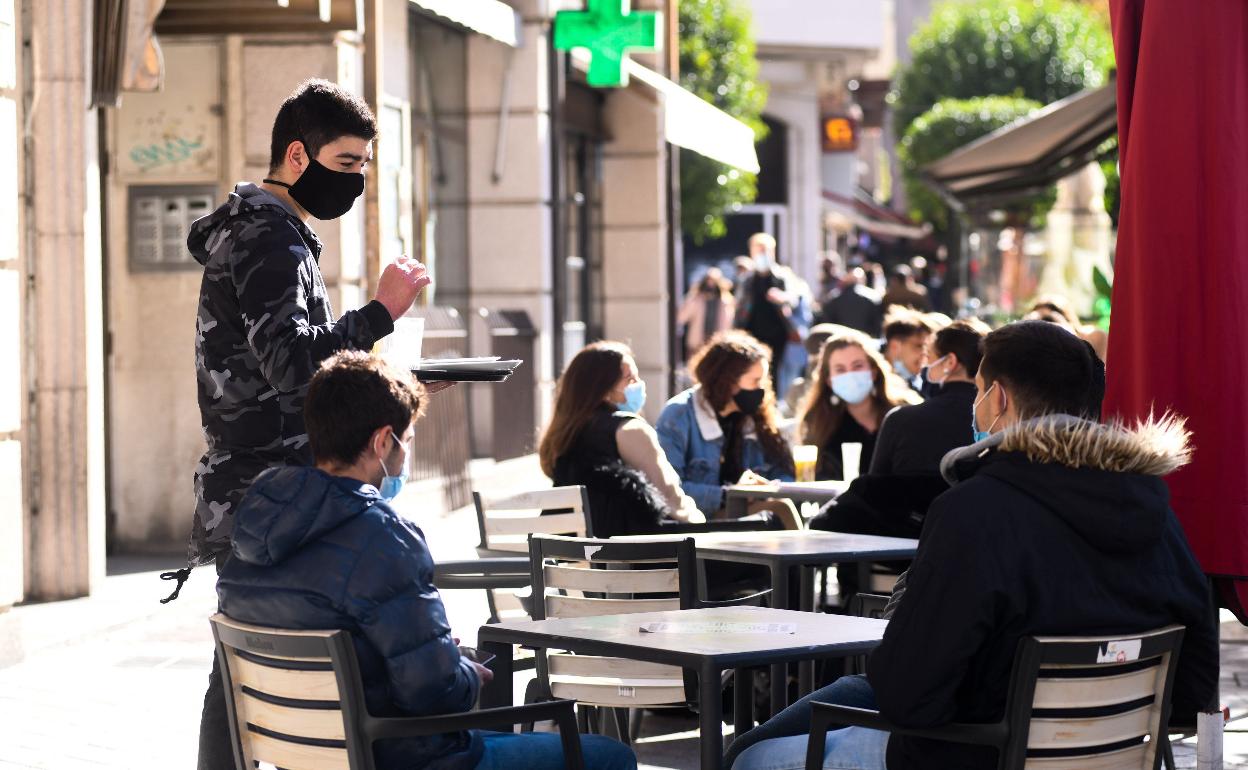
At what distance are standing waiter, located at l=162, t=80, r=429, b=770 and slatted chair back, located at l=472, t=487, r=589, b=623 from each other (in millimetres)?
2092

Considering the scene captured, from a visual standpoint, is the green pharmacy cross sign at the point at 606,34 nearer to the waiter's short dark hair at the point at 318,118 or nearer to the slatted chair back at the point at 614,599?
the slatted chair back at the point at 614,599

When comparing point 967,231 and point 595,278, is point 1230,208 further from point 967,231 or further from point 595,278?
point 967,231

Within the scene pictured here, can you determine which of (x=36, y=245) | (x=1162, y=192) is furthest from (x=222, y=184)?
(x=1162, y=192)

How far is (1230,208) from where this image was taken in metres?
5.00

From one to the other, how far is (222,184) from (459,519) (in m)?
3.11

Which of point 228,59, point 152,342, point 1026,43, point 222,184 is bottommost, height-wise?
point 152,342

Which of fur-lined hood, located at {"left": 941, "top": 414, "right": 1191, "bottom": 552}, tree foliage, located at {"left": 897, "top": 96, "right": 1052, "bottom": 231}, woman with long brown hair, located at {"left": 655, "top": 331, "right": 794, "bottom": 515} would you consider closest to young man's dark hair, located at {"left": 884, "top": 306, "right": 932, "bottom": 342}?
woman with long brown hair, located at {"left": 655, "top": 331, "right": 794, "bottom": 515}

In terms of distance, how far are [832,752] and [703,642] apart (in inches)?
15.2

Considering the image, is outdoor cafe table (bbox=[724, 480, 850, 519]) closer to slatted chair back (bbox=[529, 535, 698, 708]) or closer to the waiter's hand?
slatted chair back (bbox=[529, 535, 698, 708])

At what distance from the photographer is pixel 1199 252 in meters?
5.02

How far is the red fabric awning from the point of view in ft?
16.4

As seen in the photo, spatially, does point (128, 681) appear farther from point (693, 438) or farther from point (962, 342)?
point (962, 342)

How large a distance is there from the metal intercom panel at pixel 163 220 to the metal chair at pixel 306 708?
789cm

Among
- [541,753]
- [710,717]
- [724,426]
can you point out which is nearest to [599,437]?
[724,426]
